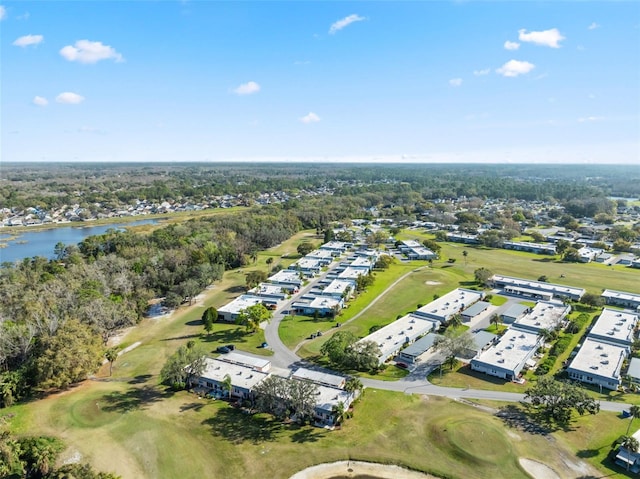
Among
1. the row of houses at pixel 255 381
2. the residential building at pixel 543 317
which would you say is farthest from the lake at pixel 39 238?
the residential building at pixel 543 317

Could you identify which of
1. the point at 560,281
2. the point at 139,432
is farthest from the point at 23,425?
the point at 560,281

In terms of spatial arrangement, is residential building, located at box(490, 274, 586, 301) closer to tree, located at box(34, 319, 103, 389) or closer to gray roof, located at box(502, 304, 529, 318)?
gray roof, located at box(502, 304, 529, 318)

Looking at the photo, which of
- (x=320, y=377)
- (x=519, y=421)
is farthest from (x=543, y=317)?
(x=320, y=377)

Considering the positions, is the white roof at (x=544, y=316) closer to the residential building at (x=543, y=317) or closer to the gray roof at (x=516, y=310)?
the residential building at (x=543, y=317)

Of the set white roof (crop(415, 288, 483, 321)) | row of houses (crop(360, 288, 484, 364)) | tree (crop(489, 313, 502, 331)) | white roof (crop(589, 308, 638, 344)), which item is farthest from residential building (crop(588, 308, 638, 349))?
white roof (crop(415, 288, 483, 321))

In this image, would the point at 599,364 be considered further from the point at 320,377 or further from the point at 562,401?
the point at 320,377
